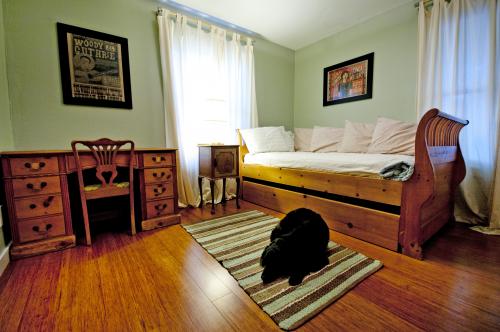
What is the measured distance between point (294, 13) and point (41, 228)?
3.08 metres

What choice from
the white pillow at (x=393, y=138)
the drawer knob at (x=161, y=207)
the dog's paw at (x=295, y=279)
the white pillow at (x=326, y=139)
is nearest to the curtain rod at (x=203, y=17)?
the white pillow at (x=326, y=139)

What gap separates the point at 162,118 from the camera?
243cm

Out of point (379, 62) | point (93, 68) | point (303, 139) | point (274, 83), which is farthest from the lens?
point (274, 83)

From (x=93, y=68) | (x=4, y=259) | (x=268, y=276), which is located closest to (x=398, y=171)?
(x=268, y=276)

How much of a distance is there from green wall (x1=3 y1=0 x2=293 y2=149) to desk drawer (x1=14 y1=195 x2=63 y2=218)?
2.07 feet

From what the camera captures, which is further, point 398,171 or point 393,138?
point 393,138

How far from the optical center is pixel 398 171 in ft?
4.74

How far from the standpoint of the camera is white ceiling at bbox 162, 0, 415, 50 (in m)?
2.29

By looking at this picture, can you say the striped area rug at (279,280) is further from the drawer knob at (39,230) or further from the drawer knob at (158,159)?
the drawer knob at (39,230)

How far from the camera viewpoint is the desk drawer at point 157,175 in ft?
6.23

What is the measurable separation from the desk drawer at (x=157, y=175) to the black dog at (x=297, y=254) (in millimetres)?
1187

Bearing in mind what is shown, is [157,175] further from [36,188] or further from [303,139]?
[303,139]

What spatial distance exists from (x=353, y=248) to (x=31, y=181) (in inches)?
88.8

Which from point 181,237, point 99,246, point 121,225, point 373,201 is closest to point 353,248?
point 373,201
